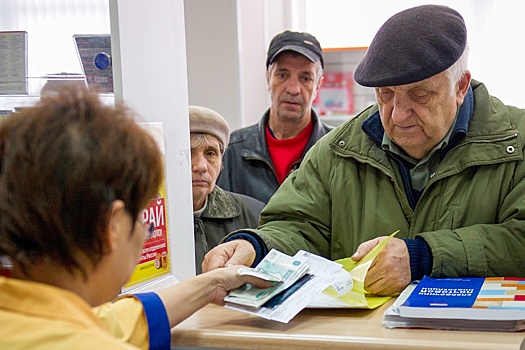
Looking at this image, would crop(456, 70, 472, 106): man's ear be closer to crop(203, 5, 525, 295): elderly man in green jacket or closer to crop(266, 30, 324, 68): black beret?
crop(203, 5, 525, 295): elderly man in green jacket

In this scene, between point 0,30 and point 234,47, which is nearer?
point 0,30

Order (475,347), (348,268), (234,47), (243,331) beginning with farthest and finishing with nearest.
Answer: (234,47) → (348,268) → (243,331) → (475,347)

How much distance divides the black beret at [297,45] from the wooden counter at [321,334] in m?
2.26

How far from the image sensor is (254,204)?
3271mm

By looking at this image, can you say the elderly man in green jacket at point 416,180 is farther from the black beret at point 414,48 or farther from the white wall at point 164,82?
the white wall at point 164,82

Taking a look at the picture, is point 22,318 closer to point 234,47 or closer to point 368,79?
point 368,79

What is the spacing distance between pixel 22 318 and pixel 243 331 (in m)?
0.56

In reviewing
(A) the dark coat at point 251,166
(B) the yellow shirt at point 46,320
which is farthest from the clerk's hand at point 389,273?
(A) the dark coat at point 251,166

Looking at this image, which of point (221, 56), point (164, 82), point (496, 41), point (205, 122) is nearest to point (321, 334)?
point (164, 82)

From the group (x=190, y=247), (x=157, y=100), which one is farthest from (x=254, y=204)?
(x=157, y=100)

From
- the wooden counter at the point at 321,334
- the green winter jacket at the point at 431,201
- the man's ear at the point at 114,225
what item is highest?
the man's ear at the point at 114,225

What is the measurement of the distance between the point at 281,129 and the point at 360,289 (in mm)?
2169

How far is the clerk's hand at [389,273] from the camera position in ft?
5.79

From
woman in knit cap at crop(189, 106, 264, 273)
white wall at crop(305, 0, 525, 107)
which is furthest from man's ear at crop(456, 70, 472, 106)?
white wall at crop(305, 0, 525, 107)
